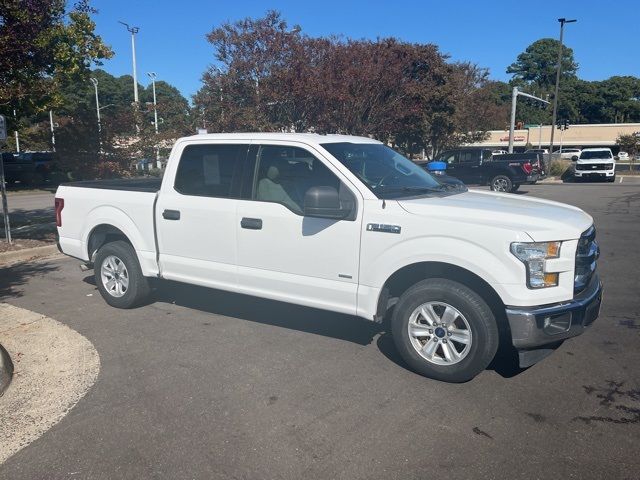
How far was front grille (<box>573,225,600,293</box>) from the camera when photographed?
415cm

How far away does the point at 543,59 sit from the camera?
116 m

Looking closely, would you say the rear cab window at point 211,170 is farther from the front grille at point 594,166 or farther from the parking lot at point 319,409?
the front grille at point 594,166

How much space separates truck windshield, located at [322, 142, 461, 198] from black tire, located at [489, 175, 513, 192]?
1758 cm

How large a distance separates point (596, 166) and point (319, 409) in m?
29.4

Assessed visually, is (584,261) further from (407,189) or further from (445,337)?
(407,189)

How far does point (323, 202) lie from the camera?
4.37 meters

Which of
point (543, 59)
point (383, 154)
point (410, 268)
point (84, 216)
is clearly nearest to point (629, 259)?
point (383, 154)

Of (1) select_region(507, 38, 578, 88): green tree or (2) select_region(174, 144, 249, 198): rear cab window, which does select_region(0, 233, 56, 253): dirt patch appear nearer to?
(2) select_region(174, 144, 249, 198): rear cab window

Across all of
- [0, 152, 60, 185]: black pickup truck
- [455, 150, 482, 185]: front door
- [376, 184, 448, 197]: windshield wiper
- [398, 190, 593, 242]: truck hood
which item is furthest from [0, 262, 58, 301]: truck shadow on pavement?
[0, 152, 60, 185]: black pickup truck

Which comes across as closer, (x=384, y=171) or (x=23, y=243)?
(x=384, y=171)

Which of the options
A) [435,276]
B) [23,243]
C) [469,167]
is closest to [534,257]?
[435,276]

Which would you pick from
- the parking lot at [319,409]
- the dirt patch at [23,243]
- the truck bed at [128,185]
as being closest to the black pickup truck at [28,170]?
the dirt patch at [23,243]

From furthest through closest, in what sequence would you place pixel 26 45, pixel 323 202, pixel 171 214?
pixel 26 45, pixel 171 214, pixel 323 202

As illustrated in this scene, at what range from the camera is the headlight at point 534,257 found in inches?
→ 154
